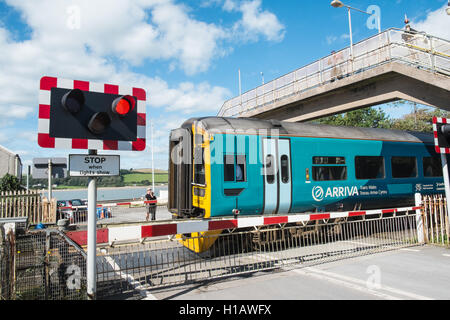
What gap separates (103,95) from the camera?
414 centimetres

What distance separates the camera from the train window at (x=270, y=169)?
852cm

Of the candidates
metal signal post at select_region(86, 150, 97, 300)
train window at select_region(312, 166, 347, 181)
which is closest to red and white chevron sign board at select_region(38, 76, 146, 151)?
metal signal post at select_region(86, 150, 97, 300)

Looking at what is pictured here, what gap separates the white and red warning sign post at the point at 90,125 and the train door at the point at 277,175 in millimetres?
4787

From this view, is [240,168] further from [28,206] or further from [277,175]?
[28,206]

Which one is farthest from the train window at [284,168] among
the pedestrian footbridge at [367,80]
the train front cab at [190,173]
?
the pedestrian footbridge at [367,80]

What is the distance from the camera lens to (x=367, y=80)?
1283 cm

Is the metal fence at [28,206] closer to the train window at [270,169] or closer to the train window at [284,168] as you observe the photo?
the train window at [270,169]

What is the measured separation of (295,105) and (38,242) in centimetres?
1377

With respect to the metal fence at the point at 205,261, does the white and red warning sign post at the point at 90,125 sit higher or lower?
higher

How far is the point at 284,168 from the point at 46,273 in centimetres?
627

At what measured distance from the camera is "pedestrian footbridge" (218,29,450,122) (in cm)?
1104

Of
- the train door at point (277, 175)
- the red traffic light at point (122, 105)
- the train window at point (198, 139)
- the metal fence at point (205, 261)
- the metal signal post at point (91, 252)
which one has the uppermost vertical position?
the train window at point (198, 139)
